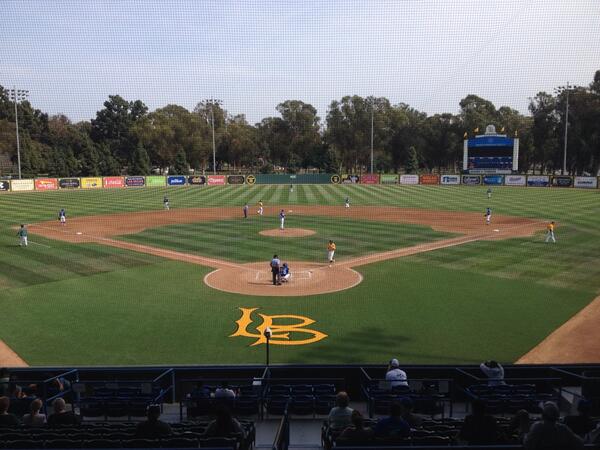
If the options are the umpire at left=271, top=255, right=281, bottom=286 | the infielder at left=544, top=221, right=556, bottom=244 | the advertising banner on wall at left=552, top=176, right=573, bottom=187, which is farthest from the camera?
the advertising banner on wall at left=552, top=176, right=573, bottom=187

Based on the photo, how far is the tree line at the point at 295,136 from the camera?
89062 millimetres

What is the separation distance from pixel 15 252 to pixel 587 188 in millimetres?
69304

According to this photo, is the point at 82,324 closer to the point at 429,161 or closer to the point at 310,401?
the point at 310,401

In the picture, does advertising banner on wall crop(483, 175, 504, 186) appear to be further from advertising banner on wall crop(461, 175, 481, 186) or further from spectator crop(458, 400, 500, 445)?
spectator crop(458, 400, 500, 445)

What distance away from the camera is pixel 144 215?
4375 cm

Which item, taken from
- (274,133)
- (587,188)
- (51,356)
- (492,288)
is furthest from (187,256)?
(274,133)

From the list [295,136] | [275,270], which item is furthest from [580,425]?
[295,136]

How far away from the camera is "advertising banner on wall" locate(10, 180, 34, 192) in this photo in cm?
6925

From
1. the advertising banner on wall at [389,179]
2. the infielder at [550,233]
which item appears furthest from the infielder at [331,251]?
the advertising banner on wall at [389,179]

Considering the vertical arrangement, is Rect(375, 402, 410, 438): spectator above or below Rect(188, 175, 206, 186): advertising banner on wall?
below

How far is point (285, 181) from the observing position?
86062 mm

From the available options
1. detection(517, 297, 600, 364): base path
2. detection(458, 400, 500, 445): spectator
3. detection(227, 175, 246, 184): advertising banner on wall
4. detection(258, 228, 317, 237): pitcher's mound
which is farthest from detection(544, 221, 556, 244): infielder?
detection(227, 175, 246, 184): advertising banner on wall

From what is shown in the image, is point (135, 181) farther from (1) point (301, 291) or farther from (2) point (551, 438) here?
(2) point (551, 438)

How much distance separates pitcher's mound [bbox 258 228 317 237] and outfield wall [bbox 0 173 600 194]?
46.8m
